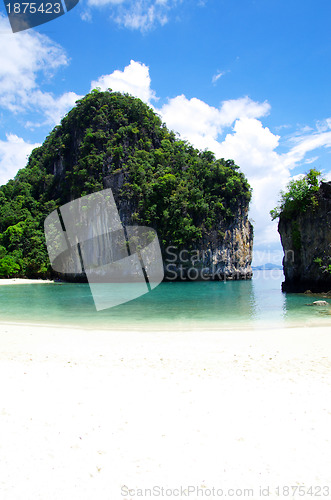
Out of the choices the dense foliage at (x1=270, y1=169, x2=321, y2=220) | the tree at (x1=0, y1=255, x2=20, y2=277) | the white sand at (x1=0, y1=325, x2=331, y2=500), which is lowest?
the white sand at (x1=0, y1=325, x2=331, y2=500)

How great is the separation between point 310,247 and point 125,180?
2906 cm

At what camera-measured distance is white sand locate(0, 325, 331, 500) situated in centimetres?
249

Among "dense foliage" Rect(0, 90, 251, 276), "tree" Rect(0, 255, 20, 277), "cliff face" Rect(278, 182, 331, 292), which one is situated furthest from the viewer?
"tree" Rect(0, 255, 20, 277)

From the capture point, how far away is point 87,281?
4622 centimetres

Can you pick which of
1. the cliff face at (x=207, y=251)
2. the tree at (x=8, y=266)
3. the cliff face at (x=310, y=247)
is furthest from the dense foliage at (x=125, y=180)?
the cliff face at (x=310, y=247)

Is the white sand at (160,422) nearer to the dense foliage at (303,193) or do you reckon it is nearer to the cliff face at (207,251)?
the dense foliage at (303,193)

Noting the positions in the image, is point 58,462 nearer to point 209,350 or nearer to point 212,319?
point 209,350

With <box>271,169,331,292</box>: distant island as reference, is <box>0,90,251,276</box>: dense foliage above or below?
above

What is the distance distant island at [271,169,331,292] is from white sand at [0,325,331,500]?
19.8 meters

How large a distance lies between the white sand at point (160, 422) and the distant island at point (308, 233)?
1982cm

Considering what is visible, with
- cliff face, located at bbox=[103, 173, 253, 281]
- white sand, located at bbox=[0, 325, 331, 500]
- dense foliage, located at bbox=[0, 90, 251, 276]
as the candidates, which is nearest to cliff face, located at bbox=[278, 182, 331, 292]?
cliff face, located at bbox=[103, 173, 253, 281]

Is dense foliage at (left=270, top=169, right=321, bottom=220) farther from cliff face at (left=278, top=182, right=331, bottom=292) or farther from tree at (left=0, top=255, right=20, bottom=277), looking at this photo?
tree at (left=0, top=255, right=20, bottom=277)

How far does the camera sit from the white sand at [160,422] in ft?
8.18

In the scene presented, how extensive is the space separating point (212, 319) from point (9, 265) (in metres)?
44.5
